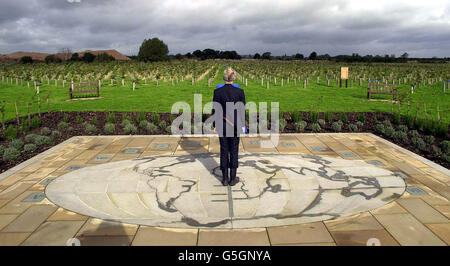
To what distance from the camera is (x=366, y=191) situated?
521 centimetres

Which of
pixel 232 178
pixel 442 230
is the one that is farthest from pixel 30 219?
pixel 442 230

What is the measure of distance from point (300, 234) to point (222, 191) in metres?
1.61

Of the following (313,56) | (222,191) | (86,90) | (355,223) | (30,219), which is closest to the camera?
(355,223)

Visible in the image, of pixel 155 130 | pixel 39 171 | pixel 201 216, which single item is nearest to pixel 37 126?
pixel 155 130

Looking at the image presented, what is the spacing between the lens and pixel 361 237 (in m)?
3.82

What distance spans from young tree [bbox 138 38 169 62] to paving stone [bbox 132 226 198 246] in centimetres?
8531

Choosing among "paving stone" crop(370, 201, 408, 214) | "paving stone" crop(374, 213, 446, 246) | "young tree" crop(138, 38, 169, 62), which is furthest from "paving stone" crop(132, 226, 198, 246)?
"young tree" crop(138, 38, 169, 62)

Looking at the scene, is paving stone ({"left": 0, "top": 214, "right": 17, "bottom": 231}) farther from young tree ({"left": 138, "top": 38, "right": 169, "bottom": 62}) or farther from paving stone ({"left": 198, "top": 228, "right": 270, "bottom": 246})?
young tree ({"left": 138, "top": 38, "right": 169, "bottom": 62})

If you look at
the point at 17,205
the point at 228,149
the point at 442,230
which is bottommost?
the point at 442,230

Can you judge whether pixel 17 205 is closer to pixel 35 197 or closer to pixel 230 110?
pixel 35 197

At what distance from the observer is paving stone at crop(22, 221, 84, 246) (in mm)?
A: 3761

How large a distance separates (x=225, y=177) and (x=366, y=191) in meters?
2.30

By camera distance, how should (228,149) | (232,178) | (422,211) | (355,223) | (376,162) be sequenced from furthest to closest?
(376,162)
(232,178)
(228,149)
(422,211)
(355,223)
